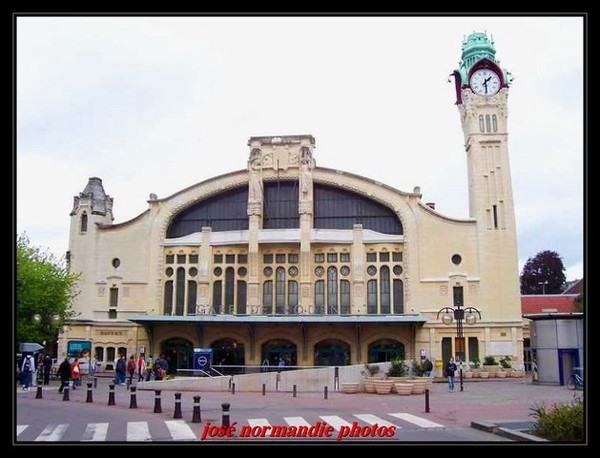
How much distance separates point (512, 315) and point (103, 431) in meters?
38.0

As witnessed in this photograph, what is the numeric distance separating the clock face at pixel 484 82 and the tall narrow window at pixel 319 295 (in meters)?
19.6

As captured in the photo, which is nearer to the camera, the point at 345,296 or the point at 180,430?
the point at 180,430

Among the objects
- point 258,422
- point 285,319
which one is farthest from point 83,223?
point 258,422

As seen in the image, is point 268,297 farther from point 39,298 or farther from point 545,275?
point 545,275

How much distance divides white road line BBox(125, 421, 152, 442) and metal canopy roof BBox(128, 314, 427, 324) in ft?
94.2

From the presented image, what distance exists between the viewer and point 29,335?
38.6 meters

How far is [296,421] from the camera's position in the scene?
58.4 feet

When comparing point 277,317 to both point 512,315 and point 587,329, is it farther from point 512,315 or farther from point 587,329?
point 587,329

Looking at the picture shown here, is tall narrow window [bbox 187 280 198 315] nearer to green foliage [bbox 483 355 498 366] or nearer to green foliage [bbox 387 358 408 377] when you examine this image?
green foliage [bbox 483 355 498 366]

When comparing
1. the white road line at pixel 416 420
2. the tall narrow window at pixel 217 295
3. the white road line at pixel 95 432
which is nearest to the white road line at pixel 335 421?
the white road line at pixel 416 420

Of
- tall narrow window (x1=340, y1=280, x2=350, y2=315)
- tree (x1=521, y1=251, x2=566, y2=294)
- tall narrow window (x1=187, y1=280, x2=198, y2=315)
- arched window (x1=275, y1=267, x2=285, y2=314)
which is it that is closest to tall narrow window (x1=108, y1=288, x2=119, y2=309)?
tall narrow window (x1=187, y1=280, x2=198, y2=315)

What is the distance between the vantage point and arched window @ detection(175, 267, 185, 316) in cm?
5084

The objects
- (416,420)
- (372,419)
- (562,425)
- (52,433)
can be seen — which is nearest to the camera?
(562,425)

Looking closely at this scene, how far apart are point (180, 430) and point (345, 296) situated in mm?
34154
